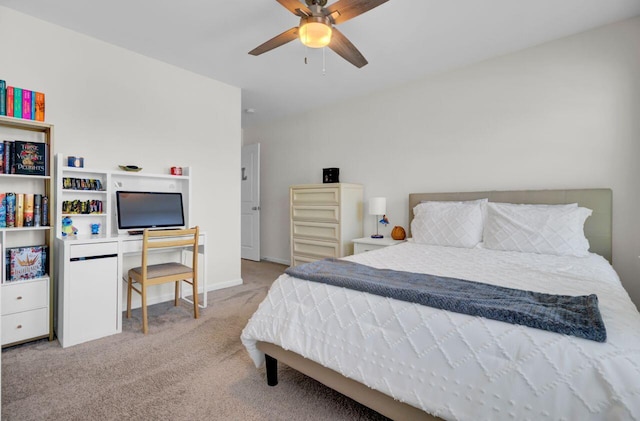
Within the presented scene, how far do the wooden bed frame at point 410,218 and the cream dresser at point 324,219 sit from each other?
782mm

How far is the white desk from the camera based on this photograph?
2.22 m

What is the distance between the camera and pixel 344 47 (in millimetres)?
2277

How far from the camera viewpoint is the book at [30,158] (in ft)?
7.30

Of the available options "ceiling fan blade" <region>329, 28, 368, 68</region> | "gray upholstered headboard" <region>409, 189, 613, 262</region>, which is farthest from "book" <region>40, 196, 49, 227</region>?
"gray upholstered headboard" <region>409, 189, 613, 262</region>

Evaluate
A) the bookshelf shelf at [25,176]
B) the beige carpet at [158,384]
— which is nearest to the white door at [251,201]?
the beige carpet at [158,384]

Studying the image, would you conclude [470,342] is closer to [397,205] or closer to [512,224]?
[512,224]

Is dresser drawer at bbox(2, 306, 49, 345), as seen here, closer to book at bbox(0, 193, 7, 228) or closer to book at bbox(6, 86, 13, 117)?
book at bbox(0, 193, 7, 228)

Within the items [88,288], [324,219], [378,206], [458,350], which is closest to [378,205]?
[378,206]

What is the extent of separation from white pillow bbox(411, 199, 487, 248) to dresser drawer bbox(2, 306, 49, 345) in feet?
10.6

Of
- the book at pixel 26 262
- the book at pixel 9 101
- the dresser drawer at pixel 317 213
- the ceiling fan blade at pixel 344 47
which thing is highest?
the ceiling fan blade at pixel 344 47

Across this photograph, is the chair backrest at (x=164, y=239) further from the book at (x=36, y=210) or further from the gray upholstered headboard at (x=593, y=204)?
the gray upholstered headboard at (x=593, y=204)

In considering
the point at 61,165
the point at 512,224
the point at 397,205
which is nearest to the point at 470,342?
the point at 512,224

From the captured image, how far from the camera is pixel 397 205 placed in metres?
3.85

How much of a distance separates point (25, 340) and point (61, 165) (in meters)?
1.35
